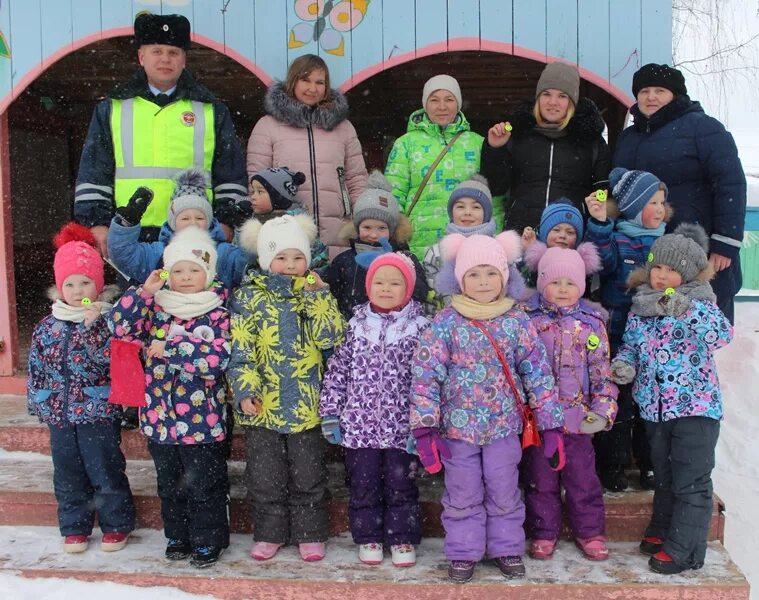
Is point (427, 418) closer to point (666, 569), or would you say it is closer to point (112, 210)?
point (666, 569)

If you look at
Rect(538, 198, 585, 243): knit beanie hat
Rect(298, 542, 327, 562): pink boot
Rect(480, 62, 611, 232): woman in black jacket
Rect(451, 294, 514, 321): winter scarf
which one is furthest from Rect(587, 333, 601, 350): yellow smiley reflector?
Rect(298, 542, 327, 562): pink boot

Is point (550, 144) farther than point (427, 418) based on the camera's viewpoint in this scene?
Yes

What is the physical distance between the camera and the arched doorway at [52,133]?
6727mm

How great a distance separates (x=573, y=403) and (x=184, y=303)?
170 centimetres

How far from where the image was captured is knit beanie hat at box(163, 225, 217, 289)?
3.03 metres

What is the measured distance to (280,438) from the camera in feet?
10.1

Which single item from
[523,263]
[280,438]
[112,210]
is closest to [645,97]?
[523,263]

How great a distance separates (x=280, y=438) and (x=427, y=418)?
694mm

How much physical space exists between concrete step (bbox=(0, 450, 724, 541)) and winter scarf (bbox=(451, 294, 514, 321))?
38.5 inches

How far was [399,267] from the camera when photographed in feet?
9.89

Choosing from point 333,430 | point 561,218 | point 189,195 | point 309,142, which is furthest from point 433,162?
point 333,430

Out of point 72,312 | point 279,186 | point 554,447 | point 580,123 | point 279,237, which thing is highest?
point 580,123

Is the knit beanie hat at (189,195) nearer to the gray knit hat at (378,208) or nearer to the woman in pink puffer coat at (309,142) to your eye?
the woman in pink puffer coat at (309,142)

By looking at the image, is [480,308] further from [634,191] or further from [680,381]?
[634,191]
